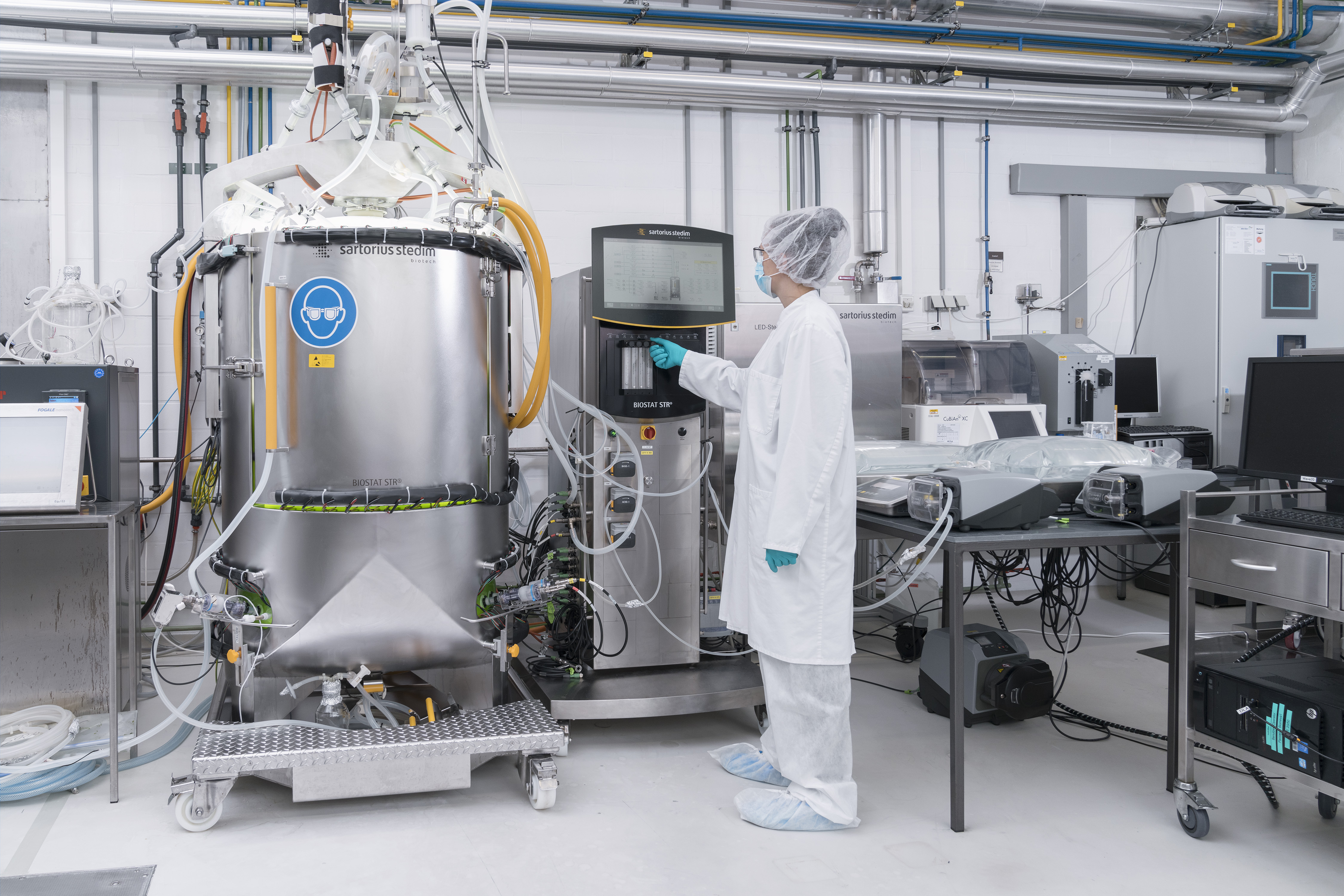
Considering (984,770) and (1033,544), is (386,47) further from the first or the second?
(984,770)

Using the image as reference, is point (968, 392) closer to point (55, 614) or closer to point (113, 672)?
point (113, 672)

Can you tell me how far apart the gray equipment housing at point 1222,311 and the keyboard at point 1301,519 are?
276 centimetres

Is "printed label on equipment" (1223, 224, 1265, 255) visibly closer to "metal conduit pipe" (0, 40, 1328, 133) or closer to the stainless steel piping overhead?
"metal conduit pipe" (0, 40, 1328, 133)

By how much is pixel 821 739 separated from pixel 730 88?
2.96 m

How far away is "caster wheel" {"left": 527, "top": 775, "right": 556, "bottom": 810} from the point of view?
2264 millimetres

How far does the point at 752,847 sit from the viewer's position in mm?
2135

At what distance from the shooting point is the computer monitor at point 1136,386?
4703 millimetres

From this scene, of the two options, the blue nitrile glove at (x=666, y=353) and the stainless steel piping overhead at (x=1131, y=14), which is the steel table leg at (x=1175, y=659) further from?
the stainless steel piping overhead at (x=1131, y=14)

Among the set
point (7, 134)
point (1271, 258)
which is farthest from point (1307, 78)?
point (7, 134)

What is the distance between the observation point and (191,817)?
215 cm

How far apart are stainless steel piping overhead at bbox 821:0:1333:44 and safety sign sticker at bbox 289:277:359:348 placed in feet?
10.2

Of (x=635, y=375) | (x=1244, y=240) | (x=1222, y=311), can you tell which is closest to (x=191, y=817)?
(x=635, y=375)

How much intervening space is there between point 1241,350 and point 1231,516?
9.75ft

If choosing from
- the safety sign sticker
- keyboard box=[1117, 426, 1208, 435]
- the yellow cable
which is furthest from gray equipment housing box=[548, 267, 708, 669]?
the yellow cable
